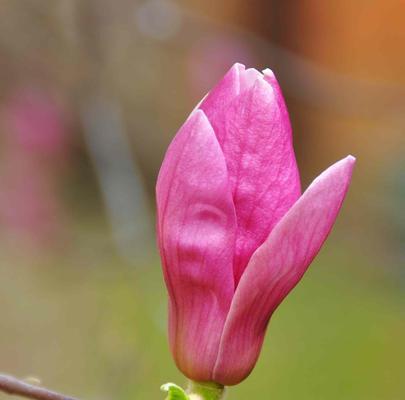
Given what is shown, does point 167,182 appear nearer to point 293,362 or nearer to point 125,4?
point 125,4

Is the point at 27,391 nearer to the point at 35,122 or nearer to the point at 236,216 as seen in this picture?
the point at 236,216

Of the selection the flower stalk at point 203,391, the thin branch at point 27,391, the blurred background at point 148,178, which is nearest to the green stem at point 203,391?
the flower stalk at point 203,391

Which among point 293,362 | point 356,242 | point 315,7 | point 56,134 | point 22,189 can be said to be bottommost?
point 293,362

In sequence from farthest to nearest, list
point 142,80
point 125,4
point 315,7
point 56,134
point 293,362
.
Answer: point 315,7
point 142,80
point 293,362
point 56,134
point 125,4

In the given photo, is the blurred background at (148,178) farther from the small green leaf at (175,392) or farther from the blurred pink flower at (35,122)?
the small green leaf at (175,392)

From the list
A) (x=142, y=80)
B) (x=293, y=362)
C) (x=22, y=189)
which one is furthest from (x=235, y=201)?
(x=142, y=80)

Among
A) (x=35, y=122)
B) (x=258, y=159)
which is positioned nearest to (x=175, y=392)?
(x=258, y=159)

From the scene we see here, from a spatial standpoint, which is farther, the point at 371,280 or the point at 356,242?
the point at 356,242
